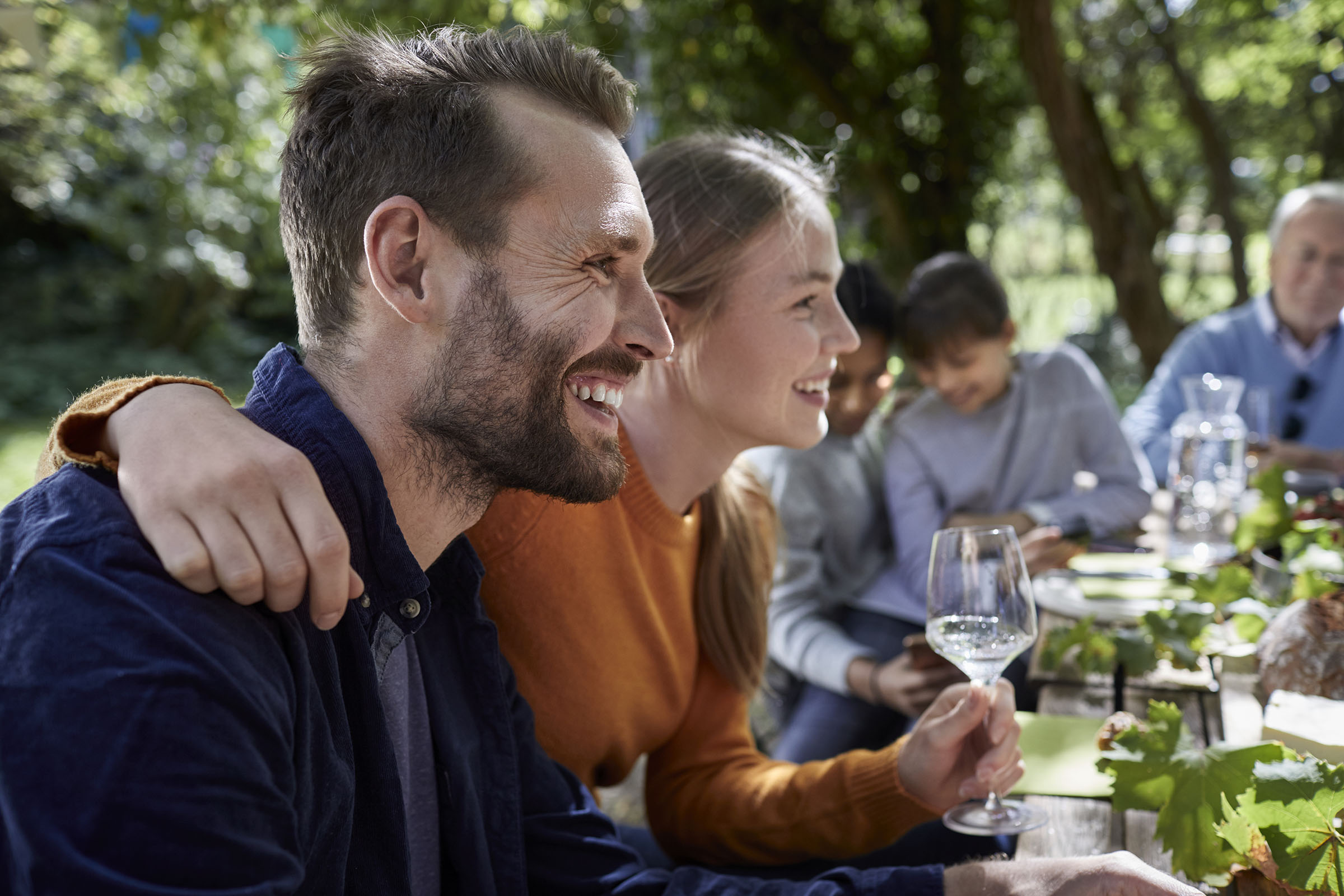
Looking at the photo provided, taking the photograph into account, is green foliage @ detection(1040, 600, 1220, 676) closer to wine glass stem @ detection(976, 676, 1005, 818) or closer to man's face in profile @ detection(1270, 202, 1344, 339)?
wine glass stem @ detection(976, 676, 1005, 818)

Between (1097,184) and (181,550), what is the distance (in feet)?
20.0

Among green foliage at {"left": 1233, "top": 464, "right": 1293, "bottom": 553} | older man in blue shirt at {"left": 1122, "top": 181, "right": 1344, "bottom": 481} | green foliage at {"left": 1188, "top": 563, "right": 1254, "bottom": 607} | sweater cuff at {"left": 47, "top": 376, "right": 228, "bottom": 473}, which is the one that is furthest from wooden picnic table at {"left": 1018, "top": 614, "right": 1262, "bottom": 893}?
older man in blue shirt at {"left": 1122, "top": 181, "right": 1344, "bottom": 481}

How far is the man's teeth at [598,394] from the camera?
1.27 m

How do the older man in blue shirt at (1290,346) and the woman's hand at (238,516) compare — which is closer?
the woman's hand at (238,516)

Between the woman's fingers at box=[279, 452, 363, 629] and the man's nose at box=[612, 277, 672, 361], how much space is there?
50 cm

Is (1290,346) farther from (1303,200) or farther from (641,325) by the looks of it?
(641,325)

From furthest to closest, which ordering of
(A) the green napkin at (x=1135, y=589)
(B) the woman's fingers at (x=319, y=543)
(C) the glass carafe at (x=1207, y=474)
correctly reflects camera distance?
(C) the glass carafe at (x=1207, y=474)
(A) the green napkin at (x=1135, y=589)
(B) the woman's fingers at (x=319, y=543)

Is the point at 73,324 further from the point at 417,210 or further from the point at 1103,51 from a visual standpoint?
the point at 417,210

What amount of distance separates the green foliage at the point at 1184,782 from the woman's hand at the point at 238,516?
0.92 meters

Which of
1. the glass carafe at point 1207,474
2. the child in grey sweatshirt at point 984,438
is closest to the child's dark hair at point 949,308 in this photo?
the child in grey sweatshirt at point 984,438

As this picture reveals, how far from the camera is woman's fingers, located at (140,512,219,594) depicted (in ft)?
2.73

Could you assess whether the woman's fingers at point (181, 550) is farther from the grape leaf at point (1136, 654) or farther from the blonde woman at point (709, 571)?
the grape leaf at point (1136, 654)

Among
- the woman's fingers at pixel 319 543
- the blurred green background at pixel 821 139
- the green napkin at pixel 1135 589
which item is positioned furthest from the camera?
the blurred green background at pixel 821 139

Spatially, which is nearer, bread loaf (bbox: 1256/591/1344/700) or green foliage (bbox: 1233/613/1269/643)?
bread loaf (bbox: 1256/591/1344/700)
